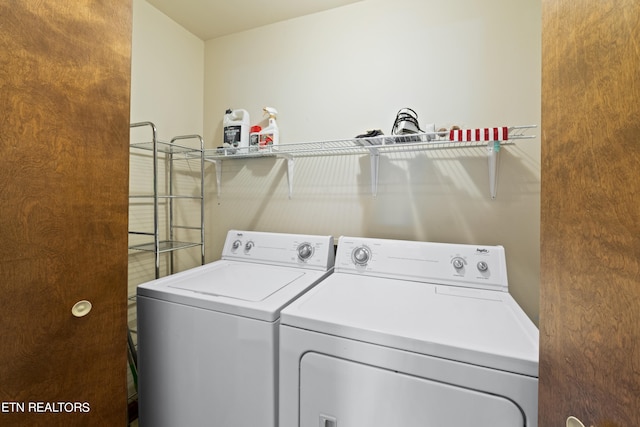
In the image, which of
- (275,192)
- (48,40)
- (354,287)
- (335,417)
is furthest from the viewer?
(275,192)

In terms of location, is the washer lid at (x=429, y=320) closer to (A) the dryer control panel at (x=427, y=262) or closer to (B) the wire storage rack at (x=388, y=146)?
(A) the dryer control panel at (x=427, y=262)

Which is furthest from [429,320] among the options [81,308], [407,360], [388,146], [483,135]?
[81,308]

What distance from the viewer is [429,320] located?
37.3 inches

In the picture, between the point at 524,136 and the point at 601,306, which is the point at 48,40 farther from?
the point at 524,136

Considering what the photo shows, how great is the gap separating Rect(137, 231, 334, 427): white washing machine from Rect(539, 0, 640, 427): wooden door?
81cm

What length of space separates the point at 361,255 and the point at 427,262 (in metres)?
0.34

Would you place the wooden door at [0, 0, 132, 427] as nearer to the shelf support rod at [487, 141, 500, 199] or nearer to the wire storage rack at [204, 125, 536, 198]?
the wire storage rack at [204, 125, 536, 198]

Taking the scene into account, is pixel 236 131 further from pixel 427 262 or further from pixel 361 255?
pixel 427 262

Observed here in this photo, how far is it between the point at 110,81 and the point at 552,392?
152 centimetres

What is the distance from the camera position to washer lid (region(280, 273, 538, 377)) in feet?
2.54

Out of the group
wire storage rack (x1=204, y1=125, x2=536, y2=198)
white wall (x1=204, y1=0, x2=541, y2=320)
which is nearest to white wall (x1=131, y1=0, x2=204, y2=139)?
white wall (x1=204, y1=0, x2=541, y2=320)

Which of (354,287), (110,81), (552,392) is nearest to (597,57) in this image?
(552,392)

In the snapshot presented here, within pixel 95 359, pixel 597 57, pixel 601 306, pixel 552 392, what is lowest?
pixel 95 359

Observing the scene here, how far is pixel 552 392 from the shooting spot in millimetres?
571
